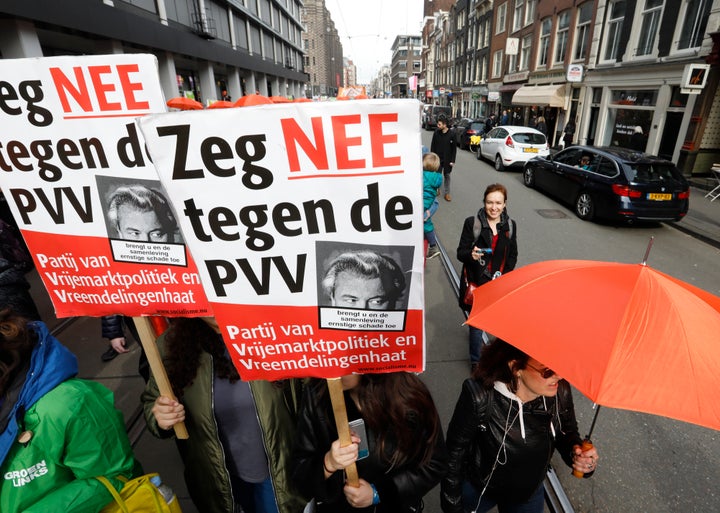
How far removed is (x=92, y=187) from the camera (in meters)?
1.65

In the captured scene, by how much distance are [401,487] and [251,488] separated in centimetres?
99

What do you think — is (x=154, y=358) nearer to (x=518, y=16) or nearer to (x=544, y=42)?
(x=544, y=42)

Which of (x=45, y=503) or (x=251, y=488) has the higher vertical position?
(x=45, y=503)

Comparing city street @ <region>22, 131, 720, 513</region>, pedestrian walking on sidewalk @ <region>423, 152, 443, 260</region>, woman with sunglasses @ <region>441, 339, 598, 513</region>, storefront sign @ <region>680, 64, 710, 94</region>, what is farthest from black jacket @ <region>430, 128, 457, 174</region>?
woman with sunglasses @ <region>441, 339, 598, 513</region>

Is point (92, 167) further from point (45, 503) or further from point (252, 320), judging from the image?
point (45, 503)

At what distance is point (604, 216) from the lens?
8.67 meters

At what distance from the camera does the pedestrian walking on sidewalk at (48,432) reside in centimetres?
155

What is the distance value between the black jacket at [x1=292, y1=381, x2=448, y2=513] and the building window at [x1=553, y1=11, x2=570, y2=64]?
2507cm

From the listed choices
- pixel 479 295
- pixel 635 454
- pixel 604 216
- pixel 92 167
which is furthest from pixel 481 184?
pixel 92 167

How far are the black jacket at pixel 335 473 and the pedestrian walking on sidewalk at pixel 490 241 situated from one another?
2.25 metres

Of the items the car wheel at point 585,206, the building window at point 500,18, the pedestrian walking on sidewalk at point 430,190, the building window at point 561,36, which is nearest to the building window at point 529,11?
the building window at point 561,36

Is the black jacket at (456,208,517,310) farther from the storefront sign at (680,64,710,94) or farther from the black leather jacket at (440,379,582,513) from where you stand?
the storefront sign at (680,64,710,94)

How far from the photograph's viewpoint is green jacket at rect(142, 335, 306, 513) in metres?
1.88

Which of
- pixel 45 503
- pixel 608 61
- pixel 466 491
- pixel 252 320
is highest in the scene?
pixel 608 61
